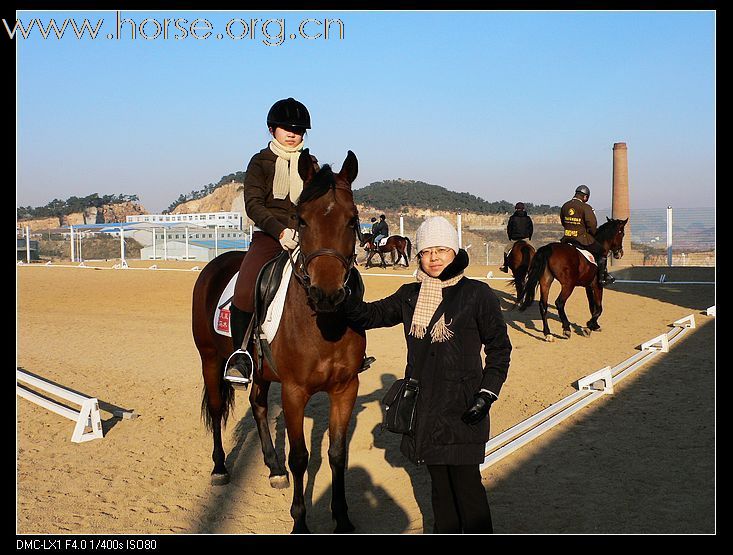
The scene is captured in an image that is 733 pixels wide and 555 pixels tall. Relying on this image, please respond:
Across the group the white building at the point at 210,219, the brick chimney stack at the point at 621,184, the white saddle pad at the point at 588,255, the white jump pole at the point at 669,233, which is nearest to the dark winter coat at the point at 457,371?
the white saddle pad at the point at 588,255

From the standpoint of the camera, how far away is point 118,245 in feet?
171

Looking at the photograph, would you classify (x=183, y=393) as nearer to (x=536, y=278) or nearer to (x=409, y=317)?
(x=409, y=317)

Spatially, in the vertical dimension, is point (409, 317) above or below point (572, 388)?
above

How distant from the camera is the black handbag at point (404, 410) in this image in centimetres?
338

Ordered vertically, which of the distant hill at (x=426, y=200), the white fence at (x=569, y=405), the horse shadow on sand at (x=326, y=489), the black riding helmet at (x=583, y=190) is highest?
the distant hill at (x=426, y=200)

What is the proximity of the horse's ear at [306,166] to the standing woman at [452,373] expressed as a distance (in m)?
0.75

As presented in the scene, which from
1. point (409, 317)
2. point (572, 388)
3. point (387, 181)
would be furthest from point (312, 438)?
point (387, 181)

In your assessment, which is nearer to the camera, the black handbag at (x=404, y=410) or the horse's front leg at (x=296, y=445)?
the black handbag at (x=404, y=410)

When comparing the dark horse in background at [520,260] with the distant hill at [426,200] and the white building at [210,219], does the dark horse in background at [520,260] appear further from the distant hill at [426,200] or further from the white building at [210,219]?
the distant hill at [426,200]

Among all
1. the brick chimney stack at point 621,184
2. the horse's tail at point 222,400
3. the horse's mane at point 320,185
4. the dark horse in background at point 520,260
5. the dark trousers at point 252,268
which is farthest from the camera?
the brick chimney stack at point 621,184

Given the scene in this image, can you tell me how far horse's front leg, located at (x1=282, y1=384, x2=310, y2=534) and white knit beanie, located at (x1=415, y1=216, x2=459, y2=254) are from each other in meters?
1.33

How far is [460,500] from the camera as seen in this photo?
3.38 metres

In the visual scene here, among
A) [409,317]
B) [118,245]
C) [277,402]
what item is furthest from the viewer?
[118,245]

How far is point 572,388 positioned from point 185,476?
4620mm
